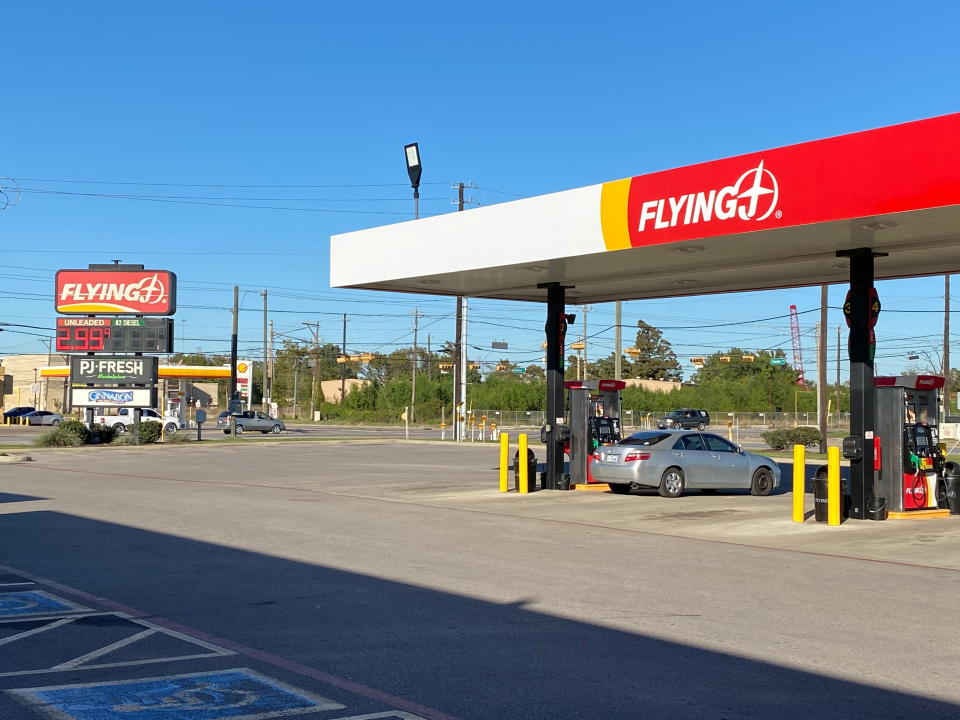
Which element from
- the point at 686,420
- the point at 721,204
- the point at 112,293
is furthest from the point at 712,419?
the point at 721,204

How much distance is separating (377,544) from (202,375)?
8001 centimetres

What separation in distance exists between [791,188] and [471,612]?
863 centimetres

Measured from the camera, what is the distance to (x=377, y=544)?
14.6 m

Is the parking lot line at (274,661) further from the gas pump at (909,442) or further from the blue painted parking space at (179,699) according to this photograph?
the gas pump at (909,442)

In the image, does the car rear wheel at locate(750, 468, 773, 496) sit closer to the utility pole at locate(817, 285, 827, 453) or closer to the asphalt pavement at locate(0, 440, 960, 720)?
the asphalt pavement at locate(0, 440, 960, 720)

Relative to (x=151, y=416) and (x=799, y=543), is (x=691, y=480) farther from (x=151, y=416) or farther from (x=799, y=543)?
(x=151, y=416)

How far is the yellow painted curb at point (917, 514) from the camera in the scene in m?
18.2

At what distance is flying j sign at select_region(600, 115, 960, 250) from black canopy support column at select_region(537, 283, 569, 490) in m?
6.17

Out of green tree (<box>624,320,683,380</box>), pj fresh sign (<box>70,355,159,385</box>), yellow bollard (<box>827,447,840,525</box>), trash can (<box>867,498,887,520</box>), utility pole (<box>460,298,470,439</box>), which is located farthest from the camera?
green tree (<box>624,320,683,380</box>)

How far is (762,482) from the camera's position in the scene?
23.0m

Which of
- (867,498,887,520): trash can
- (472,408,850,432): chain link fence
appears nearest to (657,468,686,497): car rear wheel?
(867,498,887,520): trash can

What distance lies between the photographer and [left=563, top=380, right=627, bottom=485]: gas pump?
24562 millimetres

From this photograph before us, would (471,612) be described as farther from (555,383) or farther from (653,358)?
(653,358)

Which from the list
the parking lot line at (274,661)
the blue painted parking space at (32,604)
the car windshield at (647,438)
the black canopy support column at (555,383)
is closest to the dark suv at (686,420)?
the black canopy support column at (555,383)
